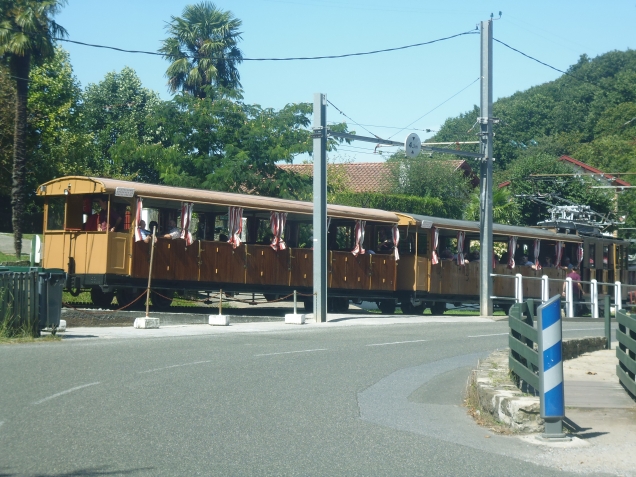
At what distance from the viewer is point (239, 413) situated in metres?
9.42

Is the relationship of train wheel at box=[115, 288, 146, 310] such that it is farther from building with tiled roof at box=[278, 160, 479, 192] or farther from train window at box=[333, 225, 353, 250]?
building with tiled roof at box=[278, 160, 479, 192]


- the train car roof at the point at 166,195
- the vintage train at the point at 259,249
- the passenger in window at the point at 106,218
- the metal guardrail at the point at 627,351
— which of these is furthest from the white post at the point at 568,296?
the metal guardrail at the point at 627,351

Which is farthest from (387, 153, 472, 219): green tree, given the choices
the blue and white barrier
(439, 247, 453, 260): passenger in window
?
the blue and white barrier

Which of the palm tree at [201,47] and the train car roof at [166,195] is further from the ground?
the palm tree at [201,47]

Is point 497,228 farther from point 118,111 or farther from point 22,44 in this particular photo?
point 118,111

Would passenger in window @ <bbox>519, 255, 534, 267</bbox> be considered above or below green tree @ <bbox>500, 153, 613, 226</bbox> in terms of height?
below

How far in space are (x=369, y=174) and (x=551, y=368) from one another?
183 feet

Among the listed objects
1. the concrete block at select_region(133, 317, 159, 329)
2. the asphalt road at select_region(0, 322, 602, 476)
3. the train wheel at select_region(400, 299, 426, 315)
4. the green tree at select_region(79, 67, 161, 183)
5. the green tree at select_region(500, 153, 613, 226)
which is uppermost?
the green tree at select_region(79, 67, 161, 183)

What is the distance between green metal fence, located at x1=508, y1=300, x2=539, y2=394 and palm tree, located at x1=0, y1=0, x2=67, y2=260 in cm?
2587

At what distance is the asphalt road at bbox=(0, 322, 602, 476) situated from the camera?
7191mm

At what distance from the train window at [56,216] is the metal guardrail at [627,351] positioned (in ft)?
53.1

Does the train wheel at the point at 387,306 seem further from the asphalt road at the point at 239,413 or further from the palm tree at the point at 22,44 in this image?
the asphalt road at the point at 239,413

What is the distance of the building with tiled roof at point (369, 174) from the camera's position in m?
57.8

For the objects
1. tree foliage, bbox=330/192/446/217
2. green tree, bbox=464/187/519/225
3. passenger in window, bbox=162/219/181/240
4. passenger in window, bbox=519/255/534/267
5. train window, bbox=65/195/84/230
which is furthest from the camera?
green tree, bbox=464/187/519/225
